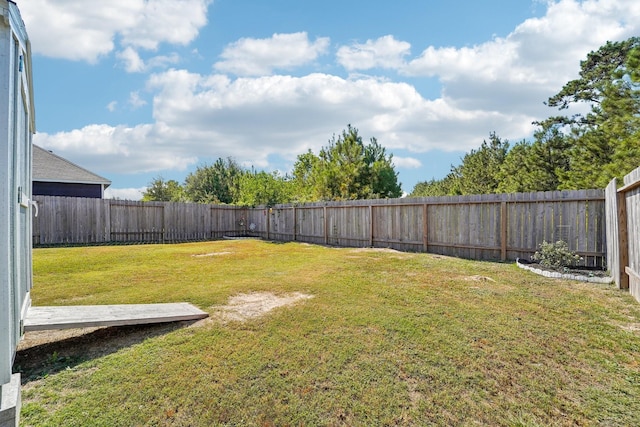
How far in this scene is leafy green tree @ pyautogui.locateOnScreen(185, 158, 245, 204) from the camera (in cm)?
3269

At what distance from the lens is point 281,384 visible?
2.45 m

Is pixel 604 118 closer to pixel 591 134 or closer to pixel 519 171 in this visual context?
pixel 591 134

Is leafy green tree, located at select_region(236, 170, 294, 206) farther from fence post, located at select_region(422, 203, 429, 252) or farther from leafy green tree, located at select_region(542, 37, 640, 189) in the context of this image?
leafy green tree, located at select_region(542, 37, 640, 189)

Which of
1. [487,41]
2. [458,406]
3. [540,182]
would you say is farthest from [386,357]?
[540,182]

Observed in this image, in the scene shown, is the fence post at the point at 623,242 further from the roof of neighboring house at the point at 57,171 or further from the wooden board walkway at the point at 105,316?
the roof of neighboring house at the point at 57,171

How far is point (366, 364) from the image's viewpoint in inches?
106

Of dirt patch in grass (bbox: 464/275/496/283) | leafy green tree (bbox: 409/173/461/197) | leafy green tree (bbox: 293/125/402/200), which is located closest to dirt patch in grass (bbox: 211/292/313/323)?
dirt patch in grass (bbox: 464/275/496/283)

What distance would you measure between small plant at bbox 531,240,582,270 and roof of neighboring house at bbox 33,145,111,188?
19398 mm

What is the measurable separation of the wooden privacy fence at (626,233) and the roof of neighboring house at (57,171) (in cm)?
2023

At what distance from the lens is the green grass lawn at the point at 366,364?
7.07 feet

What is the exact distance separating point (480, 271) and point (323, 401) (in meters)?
5.01

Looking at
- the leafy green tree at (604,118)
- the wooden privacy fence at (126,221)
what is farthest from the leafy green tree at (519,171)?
the wooden privacy fence at (126,221)

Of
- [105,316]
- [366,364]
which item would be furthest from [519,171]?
[105,316]

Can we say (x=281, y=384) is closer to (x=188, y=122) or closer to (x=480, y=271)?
(x=480, y=271)
